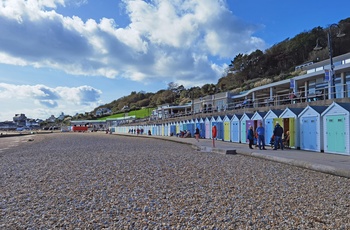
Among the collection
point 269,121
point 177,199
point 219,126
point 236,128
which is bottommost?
point 177,199

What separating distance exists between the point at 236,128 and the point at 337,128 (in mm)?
10127

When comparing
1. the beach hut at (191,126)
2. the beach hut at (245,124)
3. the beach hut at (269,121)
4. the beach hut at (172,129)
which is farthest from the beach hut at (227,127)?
the beach hut at (172,129)

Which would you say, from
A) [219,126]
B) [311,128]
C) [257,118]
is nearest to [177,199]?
[311,128]

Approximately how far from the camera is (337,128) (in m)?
14.0

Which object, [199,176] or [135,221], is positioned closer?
[135,221]

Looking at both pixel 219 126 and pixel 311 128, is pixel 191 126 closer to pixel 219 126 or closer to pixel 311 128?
pixel 219 126

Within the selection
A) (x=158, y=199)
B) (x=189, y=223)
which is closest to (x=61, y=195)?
(x=158, y=199)

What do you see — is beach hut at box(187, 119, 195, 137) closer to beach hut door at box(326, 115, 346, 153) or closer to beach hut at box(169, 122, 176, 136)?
beach hut at box(169, 122, 176, 136)

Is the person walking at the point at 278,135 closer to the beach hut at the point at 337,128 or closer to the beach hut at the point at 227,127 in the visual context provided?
the beach hut at the point at 337,128

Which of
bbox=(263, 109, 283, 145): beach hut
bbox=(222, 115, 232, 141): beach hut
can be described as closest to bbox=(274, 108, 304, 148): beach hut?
bbox=(263, 109, 283, 145): beach hut

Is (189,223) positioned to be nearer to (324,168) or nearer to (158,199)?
(158,199)

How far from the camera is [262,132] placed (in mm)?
17469

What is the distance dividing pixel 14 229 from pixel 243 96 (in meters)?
44.6

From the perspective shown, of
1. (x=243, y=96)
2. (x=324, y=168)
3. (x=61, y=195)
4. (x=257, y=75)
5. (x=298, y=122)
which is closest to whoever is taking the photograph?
(x=61, y=195)
